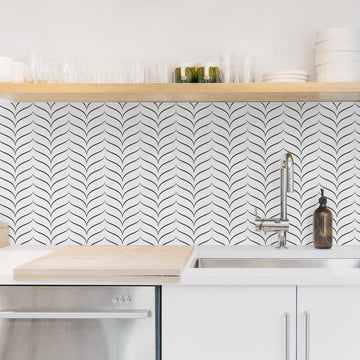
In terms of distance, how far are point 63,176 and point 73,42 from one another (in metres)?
0.64

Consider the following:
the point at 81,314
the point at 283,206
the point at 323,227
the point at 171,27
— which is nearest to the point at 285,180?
the point at 283,206

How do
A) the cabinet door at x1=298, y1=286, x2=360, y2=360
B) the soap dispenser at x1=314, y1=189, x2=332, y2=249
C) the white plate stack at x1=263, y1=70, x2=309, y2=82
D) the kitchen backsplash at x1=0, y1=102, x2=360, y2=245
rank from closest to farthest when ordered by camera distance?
the cabinet door at x1=298, y1=286, x2=360, y2=360 < the white plate stack at x1=263, y1=70, x2=309, y2=82 < the soap dispenser at x1=314, y1=189, x2=332, y2=249 < the kitchen backsplash at x1=0, y1=102, x2=360, y2=245

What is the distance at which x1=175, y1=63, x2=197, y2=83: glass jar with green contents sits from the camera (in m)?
2.18

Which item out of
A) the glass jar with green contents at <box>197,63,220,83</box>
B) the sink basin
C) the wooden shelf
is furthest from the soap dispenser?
the glass jar with green contents at <box>197,63,220,83</box>

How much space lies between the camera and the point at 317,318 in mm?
1738

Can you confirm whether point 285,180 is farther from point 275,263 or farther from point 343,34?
point 343,34

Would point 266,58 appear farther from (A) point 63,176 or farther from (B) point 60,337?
(B) point 60,337

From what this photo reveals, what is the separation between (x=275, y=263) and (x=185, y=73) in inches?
36.4

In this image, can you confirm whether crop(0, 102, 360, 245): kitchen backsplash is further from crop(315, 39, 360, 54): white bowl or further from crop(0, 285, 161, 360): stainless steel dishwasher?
crop(0, 285, 161, 360): stainless steel dishwasher

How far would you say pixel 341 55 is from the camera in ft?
7.07

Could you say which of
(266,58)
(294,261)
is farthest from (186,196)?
(266,58)

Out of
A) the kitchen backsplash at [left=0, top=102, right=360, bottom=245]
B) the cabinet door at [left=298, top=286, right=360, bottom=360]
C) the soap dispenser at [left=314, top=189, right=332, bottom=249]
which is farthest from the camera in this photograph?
the kitchen backsplash at [left=0, top=102, right=360, bottom=245]

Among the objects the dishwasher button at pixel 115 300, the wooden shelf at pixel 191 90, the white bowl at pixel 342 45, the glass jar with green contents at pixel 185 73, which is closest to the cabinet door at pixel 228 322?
the dishwasher button at pixel 115 300

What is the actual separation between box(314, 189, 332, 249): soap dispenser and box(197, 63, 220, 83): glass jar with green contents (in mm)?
728
